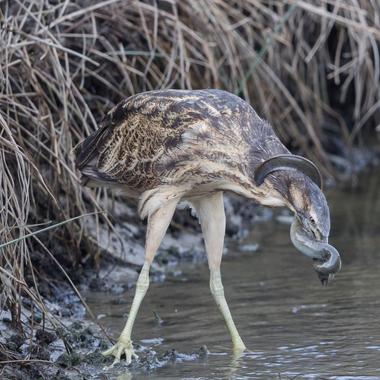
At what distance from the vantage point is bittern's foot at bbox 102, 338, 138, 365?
5.71 meters

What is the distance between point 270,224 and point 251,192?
4.05 meters

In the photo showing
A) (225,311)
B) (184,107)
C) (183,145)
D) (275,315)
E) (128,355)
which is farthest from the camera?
(275,315)

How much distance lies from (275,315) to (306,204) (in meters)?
1.42

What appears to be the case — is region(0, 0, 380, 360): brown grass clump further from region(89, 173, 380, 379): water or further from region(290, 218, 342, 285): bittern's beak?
region(290, 218, 342, 285): bittern's beak

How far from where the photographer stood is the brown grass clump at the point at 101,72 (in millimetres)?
6547

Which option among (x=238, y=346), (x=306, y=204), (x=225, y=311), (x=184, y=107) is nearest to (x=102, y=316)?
(x=225, y=311)

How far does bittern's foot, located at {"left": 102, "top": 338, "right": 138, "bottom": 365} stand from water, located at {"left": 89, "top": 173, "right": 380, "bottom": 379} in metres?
0.21

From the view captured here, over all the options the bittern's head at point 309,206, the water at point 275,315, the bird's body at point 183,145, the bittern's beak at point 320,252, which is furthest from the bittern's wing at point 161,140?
the water at point 275,315

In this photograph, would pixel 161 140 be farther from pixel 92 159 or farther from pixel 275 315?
pixel 275 315

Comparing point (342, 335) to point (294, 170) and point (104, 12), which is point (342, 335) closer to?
point (294, 170)

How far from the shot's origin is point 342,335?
5969mm

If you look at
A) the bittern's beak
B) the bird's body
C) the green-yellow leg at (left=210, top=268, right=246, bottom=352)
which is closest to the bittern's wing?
the bird's body

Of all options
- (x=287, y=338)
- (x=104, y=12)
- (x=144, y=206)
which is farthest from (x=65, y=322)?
(x=104, y=12)

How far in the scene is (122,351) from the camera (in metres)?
5.75
